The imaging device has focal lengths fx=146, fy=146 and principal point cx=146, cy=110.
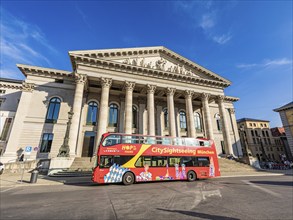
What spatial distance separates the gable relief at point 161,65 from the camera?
23.1 m

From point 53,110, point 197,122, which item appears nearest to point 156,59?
point 197,122

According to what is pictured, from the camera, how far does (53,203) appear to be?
5.70m

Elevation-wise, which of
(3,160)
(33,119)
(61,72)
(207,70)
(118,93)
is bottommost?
(3,160)

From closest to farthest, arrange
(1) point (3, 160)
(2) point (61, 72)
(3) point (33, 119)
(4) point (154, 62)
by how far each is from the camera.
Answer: (1) point (3, 160), (3) point (33, 119), (2) point (61, 72), (4) point (154, 62)

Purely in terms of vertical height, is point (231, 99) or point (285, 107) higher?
point (231, 99)

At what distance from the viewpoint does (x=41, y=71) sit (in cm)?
2208

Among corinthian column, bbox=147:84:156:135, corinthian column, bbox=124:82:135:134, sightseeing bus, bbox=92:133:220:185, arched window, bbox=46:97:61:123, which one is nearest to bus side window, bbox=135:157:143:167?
sightseeing bus, bbox=92:133:220:185

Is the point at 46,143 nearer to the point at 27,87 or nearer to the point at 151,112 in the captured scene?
the point at 27,87

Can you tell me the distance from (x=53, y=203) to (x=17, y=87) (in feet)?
95.3

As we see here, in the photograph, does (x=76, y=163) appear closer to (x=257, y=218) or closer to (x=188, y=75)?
(x=257, y=218)

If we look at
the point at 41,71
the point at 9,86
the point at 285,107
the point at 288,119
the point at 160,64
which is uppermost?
the point at 160,64

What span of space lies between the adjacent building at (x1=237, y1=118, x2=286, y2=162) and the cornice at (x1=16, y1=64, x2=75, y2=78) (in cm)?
5939

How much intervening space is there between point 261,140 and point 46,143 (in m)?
67.1

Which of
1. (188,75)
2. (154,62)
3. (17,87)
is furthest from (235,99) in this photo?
(17,87)
